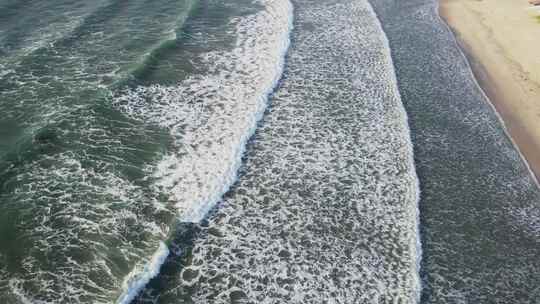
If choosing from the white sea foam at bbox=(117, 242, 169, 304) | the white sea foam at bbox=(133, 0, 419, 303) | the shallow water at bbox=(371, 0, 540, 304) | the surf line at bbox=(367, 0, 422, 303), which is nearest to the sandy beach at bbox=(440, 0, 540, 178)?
the shallow water at bbox=(371, 0, 540, 304)

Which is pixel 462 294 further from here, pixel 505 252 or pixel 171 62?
pixel 171 62

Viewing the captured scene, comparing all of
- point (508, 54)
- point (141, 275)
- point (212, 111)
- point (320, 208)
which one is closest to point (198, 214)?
point (141, 275)

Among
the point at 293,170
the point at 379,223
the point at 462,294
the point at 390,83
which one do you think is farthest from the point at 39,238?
the point at 390,83

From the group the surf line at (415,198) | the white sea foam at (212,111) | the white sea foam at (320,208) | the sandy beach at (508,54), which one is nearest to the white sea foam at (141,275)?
the white sea foam at (320,208)

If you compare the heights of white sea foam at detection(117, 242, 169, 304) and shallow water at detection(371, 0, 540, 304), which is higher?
white sea foam at detection(117, 242, 169, 304)

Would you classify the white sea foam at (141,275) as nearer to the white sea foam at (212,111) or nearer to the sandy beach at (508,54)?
the white sea foam at (212,111)

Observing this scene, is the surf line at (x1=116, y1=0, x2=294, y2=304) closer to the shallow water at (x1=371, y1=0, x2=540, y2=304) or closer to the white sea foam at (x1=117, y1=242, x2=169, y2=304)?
the white sea foam at (x1=117, y1=242, x2=169, y2=304)
